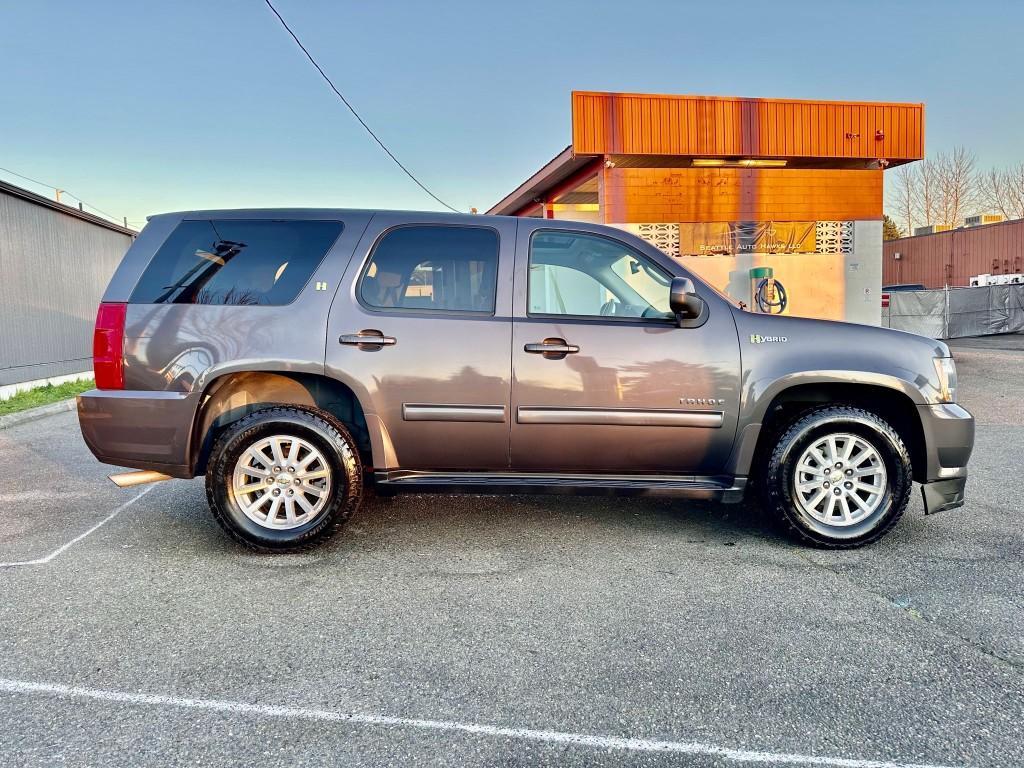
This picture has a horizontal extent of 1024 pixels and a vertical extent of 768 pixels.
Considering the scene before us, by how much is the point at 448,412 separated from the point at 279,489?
106cm

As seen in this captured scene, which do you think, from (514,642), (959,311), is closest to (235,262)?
(514,642)

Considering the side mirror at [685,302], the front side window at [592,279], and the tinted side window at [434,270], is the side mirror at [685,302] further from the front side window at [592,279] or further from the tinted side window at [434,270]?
the tinted side window at [434,270]

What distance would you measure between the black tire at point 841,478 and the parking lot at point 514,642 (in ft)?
0.47

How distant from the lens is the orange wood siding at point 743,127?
14227 mm

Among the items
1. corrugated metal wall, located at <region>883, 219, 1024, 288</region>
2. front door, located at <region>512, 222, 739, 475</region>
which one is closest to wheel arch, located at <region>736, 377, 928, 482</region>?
front door, located at <region>512, 222, 739, 475</region>

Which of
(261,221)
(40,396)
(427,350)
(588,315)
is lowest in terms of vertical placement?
(40,396)

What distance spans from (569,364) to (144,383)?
240cm

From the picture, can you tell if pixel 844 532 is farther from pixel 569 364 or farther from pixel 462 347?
pixel 462 347

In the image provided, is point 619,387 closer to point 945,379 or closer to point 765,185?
point 945,379

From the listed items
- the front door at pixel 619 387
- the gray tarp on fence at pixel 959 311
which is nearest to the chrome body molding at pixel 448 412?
the front door at pixel 619 387

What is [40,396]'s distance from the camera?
11305 mm

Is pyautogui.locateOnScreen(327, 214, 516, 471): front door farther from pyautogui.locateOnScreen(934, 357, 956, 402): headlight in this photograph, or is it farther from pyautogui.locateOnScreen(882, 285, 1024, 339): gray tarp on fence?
pyautogui.locateOnScreen(882, 285, 1024, 339): gray tarp on fence

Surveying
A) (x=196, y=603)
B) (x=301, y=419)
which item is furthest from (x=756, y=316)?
(x=196, y=603)

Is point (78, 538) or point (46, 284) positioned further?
point (46, 284)
